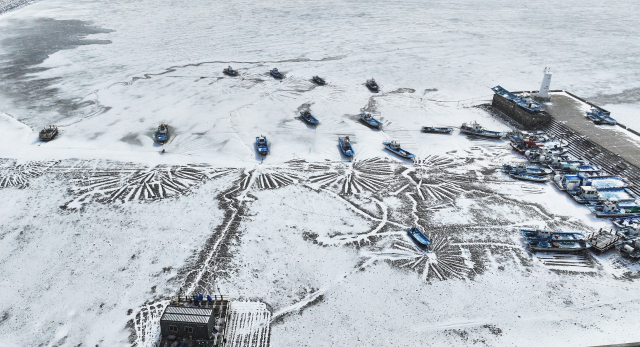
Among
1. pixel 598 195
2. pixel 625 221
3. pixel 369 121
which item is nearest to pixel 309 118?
pixel 369 121

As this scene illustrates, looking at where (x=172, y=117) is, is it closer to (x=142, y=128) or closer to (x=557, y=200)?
(x=142, y=128)

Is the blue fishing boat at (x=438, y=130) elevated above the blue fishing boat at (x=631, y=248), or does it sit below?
above

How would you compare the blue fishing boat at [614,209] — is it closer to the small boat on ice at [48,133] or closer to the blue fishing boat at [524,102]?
the blue fishing boat at [524,102]

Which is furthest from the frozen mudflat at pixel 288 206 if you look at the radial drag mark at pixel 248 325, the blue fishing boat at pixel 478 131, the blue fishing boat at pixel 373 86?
the blue fishing boat at pixel 373 86

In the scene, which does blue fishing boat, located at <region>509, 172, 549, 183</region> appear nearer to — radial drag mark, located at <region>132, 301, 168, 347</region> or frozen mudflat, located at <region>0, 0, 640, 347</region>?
frozen mudflat, located at <region>0, 0, 640, 347</region>

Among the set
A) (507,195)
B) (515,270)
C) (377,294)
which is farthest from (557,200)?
(377,294)

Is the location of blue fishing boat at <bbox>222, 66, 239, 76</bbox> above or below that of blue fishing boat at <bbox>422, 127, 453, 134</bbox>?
above

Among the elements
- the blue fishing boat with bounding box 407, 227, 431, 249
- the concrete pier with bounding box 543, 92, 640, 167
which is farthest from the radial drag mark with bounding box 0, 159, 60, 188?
the concrete pier with bounding box 543, 92, 640, 167
